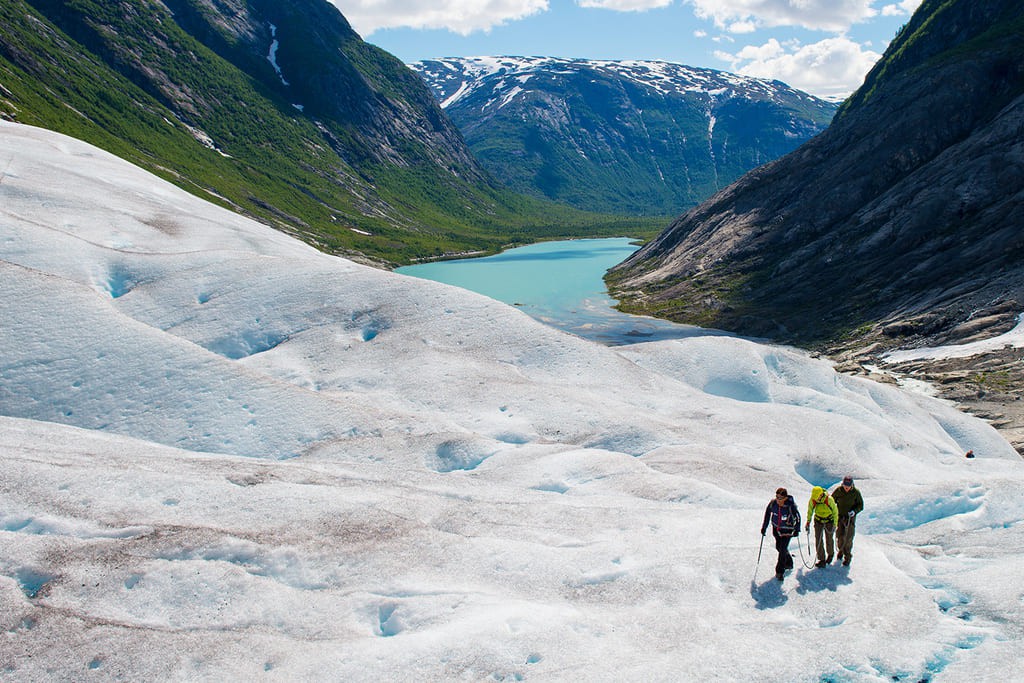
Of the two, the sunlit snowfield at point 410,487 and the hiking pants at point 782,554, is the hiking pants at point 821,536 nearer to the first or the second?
the sunlit snowfield at point 410,487

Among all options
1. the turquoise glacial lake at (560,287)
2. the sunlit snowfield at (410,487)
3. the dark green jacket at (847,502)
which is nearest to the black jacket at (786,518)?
the sunlit snowfield at (410,487)

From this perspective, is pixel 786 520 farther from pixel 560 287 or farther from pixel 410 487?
pixel 560 287

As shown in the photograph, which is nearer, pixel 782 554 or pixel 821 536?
pixel 782 554

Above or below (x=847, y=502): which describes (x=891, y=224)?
above

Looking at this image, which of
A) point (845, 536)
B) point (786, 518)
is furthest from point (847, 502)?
point (786, 518)

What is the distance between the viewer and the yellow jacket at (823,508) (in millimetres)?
14109

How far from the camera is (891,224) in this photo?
81.2m

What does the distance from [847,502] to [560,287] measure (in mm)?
110112

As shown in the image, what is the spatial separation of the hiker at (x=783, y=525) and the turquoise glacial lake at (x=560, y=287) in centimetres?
6002

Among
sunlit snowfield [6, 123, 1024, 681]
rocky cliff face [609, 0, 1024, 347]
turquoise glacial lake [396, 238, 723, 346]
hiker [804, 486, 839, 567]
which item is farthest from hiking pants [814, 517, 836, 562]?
turquoise glacial lake [396, 238, 723, 346]

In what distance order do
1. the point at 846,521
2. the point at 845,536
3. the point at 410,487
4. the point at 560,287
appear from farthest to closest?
the point at 560,287
the point at 410,487
the point at 846,521
the point at 845,536

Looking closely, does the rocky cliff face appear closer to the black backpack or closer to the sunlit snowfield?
the sunlit snowfield

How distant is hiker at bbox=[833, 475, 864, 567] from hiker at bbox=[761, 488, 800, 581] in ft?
3.97

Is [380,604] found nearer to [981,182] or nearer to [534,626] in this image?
[534,626]
